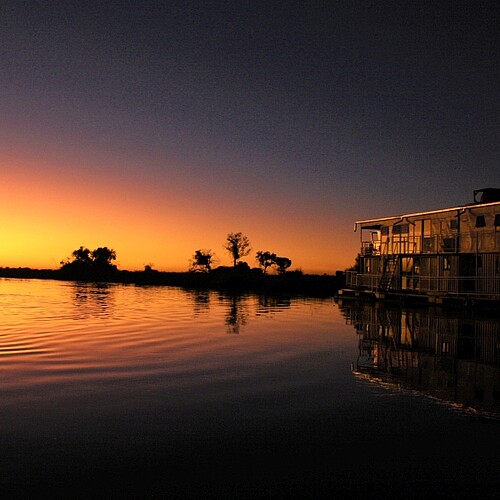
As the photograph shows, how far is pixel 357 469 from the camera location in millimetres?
5891

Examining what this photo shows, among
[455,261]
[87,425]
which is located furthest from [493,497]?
[455,261]

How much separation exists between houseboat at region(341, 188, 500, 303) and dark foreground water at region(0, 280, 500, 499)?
20.6 meters

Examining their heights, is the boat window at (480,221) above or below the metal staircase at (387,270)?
above

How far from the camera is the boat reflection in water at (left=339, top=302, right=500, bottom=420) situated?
9.91m

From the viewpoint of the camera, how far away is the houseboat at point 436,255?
35719 mm

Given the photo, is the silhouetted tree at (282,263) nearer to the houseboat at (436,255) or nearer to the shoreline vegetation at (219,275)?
the shoreline vegetation at (219,275)

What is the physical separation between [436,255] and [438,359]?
87.9ft

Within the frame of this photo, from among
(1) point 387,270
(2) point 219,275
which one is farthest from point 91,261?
(1) point 387,270

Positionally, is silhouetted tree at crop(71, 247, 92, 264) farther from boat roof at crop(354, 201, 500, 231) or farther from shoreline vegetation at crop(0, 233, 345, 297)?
boat roof at crop(354, 201, 500, 231)

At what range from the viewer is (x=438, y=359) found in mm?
14094

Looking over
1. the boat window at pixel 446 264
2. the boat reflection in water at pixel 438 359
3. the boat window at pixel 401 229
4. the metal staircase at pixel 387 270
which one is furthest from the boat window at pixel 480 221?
the boat reflection in water at pixel 438 359

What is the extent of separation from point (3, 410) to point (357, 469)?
550 centimetres

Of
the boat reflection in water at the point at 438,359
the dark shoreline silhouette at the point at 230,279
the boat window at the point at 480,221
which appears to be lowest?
the boat reflection in water at the point at 438,359

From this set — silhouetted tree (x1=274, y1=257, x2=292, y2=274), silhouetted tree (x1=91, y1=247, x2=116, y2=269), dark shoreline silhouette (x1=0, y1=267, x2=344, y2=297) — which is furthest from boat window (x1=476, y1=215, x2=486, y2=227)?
silhouetted tree (x1=91, y1=247, x2=116, y2=269)
